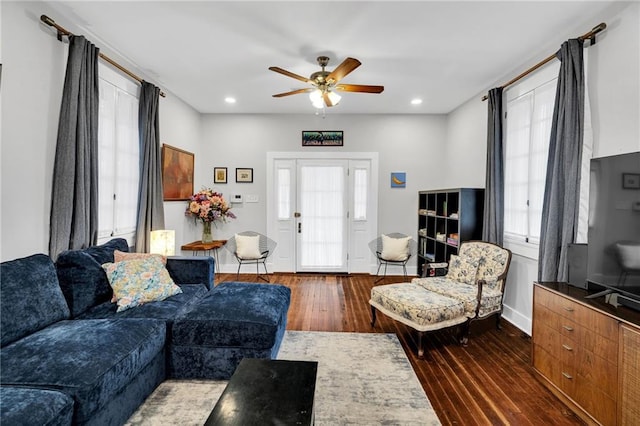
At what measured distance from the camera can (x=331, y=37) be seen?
2818 millimetres

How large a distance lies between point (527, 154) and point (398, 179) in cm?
224

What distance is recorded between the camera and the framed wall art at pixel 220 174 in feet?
17.8

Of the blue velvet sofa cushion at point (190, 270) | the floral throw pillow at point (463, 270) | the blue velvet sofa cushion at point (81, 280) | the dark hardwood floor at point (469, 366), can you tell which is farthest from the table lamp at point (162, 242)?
the floral throw pillow at point (463, 270)

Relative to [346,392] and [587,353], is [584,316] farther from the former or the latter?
[346,392]

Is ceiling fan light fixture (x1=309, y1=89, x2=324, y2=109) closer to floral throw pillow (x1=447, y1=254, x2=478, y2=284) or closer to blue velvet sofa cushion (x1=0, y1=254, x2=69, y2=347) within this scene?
floral throw pillow (x1=447, y1=254, x2=478, y2=284)

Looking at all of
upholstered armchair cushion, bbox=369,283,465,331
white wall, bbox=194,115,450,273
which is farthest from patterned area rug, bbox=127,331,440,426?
white wall, bbox=194,115,450,273

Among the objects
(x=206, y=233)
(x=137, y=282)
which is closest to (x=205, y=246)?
(x=206, y=233)

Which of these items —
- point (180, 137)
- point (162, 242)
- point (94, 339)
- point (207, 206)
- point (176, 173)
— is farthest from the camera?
point (207, 206)

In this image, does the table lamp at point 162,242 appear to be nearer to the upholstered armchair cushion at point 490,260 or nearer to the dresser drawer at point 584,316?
the upholstered armchair cushion at point 490,260

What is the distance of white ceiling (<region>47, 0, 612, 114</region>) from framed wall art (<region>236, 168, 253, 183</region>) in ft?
5.34

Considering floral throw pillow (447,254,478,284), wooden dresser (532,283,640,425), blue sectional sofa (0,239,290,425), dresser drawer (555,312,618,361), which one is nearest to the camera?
blue sectional sofa (0,239,290,425)

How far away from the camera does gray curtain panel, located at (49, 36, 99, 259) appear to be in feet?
8.00

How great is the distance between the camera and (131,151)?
3549mm

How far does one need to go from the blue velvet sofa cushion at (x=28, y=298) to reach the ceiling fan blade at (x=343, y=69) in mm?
2674
